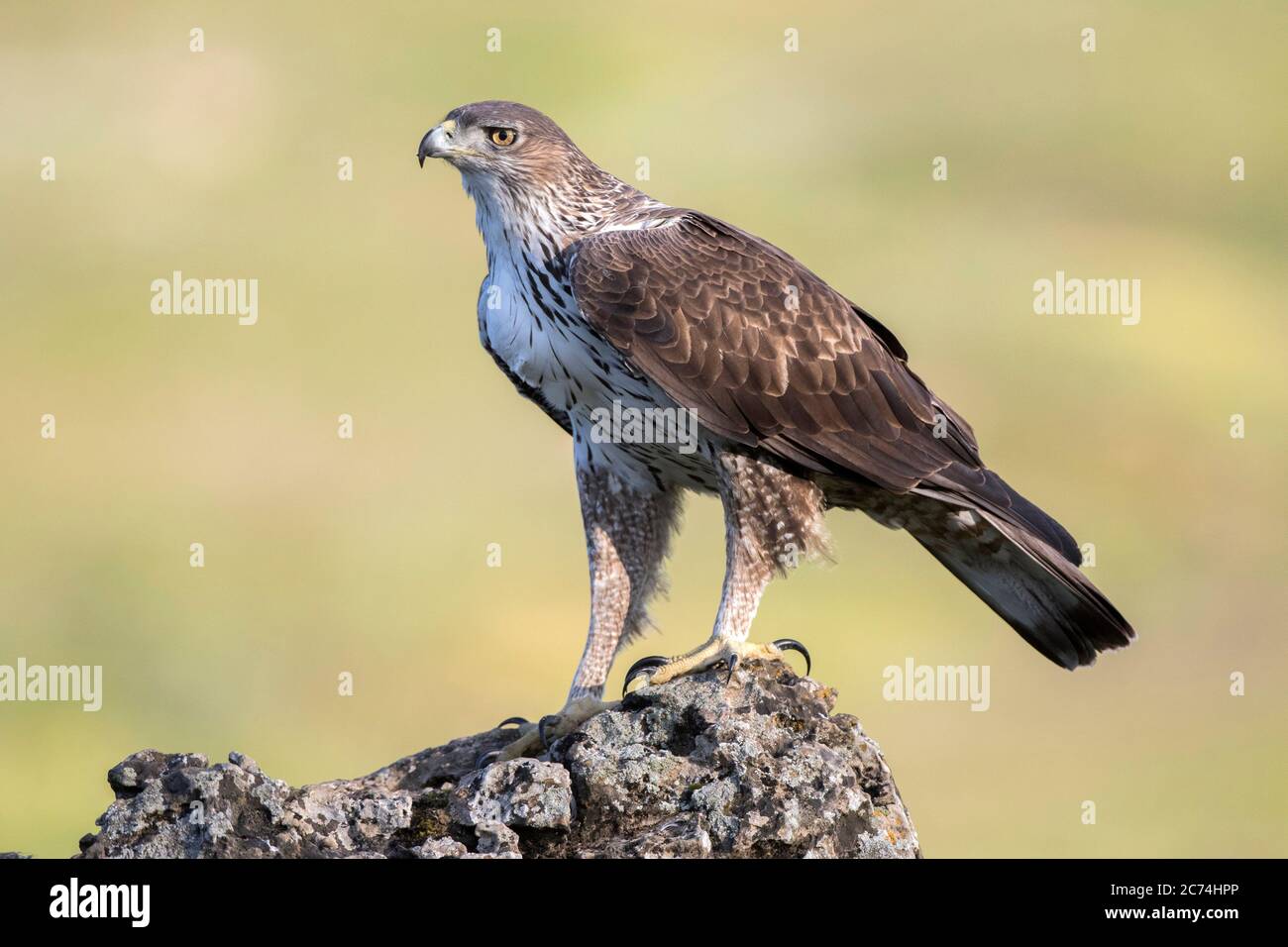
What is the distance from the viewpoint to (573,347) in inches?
324

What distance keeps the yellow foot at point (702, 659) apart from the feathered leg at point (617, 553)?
86 cm

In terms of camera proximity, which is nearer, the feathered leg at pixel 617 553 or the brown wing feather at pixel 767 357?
the brown wing feather at pixel 767 357

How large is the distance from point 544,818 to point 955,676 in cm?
1723

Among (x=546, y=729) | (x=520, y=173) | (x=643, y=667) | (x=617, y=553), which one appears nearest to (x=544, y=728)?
(x=546, y=729)

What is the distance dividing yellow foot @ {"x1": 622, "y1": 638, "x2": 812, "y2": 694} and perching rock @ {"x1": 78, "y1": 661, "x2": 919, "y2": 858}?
35cm

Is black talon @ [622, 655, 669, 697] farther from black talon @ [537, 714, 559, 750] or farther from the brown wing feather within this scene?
the brown wing feather

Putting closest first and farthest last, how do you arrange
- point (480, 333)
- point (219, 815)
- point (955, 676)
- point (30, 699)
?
point (219, 815), point (480, 333), point (30, 699), point (955, 676)

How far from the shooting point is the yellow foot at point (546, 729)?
7.92 metres

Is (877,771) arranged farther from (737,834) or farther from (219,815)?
(219,815)

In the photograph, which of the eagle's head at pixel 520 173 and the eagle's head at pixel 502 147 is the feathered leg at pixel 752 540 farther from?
the eagle's head at pixel 502 147

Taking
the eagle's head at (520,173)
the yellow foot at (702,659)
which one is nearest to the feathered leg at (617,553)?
the yellow foot at (702,659)

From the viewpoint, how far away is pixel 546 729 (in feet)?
26.2
